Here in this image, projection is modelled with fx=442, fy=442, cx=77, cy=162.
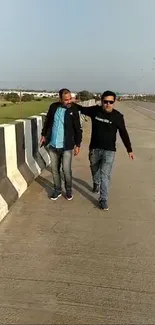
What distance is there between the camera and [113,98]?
6.37m

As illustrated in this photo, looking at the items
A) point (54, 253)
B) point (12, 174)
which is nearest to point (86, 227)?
point (54, 253)

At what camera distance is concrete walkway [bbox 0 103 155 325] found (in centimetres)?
357

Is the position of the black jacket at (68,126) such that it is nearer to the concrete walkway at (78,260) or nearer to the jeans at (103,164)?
the jeans at (103,164)

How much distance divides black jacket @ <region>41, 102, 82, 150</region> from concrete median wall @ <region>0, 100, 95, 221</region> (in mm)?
604

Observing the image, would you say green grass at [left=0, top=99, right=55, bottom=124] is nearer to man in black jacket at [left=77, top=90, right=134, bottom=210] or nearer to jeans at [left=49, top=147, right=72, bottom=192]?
jeans at [left=49, top=147, right=72, bottom=192]

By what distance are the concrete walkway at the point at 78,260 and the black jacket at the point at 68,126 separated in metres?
0.95

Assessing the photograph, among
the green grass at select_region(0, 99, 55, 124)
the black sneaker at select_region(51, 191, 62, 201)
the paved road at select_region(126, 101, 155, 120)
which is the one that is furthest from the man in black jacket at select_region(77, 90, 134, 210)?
the paved road at select_region(126, 101, 155, 120)

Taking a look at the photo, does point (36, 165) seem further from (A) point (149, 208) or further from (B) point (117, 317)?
(B) point (117, 317)

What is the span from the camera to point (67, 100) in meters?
6.47

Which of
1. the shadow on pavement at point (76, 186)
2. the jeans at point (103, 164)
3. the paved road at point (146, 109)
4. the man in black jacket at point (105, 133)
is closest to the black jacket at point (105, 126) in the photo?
the man in black jacket at point (105, 133)

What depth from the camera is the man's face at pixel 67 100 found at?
6438 millimetres

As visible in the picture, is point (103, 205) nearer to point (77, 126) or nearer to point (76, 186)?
point (77, 126)

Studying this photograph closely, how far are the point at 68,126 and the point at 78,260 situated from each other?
8.36 feet

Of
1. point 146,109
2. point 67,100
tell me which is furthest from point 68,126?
point 146,109
